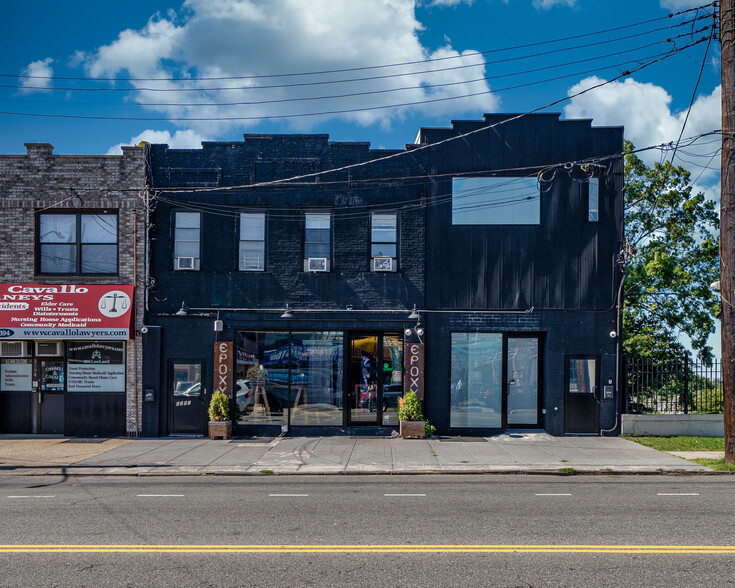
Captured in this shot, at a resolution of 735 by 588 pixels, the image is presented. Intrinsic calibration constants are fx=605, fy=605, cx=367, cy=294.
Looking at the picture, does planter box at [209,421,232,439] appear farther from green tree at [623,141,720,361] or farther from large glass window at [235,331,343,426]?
green tree at [623,141,720,361]

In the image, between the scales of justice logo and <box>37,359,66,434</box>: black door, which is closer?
the scales of justice logo

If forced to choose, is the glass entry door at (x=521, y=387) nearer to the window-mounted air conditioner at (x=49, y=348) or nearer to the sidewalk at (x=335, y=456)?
the sidewalk at (x=335, y=456)

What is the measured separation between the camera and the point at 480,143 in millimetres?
16188

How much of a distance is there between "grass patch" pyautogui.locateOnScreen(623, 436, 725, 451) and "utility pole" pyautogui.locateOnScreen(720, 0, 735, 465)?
5.66ft

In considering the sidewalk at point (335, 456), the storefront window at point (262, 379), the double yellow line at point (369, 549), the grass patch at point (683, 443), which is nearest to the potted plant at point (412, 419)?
the sidewalk at point (335, 456)

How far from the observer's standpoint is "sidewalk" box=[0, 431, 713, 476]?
39.8 ft

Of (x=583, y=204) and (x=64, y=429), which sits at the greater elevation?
(x=583, y=204)

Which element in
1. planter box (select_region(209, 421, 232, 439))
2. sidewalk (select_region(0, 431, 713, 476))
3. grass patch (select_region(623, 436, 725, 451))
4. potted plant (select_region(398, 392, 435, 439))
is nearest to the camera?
sidewalk (select_region(0, 431, 713, 476))

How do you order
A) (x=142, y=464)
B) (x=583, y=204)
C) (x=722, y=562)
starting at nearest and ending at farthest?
1. (x=722, y=562)
2. (x=142, y=464)
3. (x=583, y=204)

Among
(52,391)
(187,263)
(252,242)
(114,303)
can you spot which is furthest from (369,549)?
(52,391)

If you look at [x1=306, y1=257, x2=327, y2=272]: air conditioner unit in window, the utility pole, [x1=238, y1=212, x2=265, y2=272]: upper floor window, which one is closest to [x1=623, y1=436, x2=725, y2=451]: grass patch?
the utility pole

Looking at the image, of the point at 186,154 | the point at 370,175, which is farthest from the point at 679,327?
the point at 186,154

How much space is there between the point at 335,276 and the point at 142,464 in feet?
21.7

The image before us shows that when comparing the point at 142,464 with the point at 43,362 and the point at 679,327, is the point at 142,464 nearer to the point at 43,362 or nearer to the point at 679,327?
the point at 43,362
